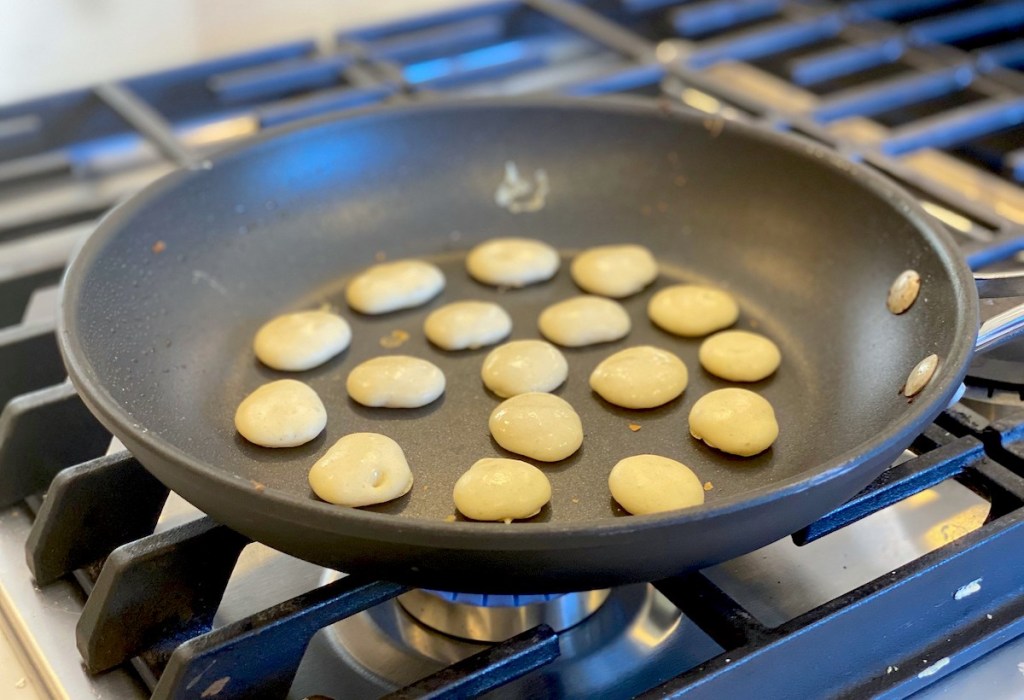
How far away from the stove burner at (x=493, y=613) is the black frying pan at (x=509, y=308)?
0.21 feet

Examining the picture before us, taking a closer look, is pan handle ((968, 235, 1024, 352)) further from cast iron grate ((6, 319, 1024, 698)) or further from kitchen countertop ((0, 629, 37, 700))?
kitchen countertop ((0, 629, 37, 700))

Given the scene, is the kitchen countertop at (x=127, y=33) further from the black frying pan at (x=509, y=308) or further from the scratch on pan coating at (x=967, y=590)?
the scratch on pan coating at (x=967, y=590)

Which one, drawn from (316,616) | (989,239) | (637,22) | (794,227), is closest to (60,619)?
(316,616)

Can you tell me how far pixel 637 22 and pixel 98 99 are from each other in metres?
0.66

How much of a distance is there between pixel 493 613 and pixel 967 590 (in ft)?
0.92

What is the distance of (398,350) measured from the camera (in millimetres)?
869

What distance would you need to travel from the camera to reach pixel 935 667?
60 centimetres

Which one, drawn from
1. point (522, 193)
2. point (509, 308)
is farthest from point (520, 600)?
point (522, 193)

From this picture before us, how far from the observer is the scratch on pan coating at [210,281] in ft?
2.82

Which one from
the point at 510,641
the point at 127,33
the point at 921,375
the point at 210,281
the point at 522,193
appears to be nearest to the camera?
the point at 510,641

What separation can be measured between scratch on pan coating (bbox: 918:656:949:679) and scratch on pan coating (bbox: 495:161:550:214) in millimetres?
546

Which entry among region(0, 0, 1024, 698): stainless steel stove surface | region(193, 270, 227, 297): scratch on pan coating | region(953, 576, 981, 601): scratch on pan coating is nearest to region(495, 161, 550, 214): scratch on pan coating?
region(0, 0, 1024, 698): stainless steel stove surface

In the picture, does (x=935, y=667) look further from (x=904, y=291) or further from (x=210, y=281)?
(x=210, y=281)

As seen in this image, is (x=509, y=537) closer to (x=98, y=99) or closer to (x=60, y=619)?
(x=60, y=619)
